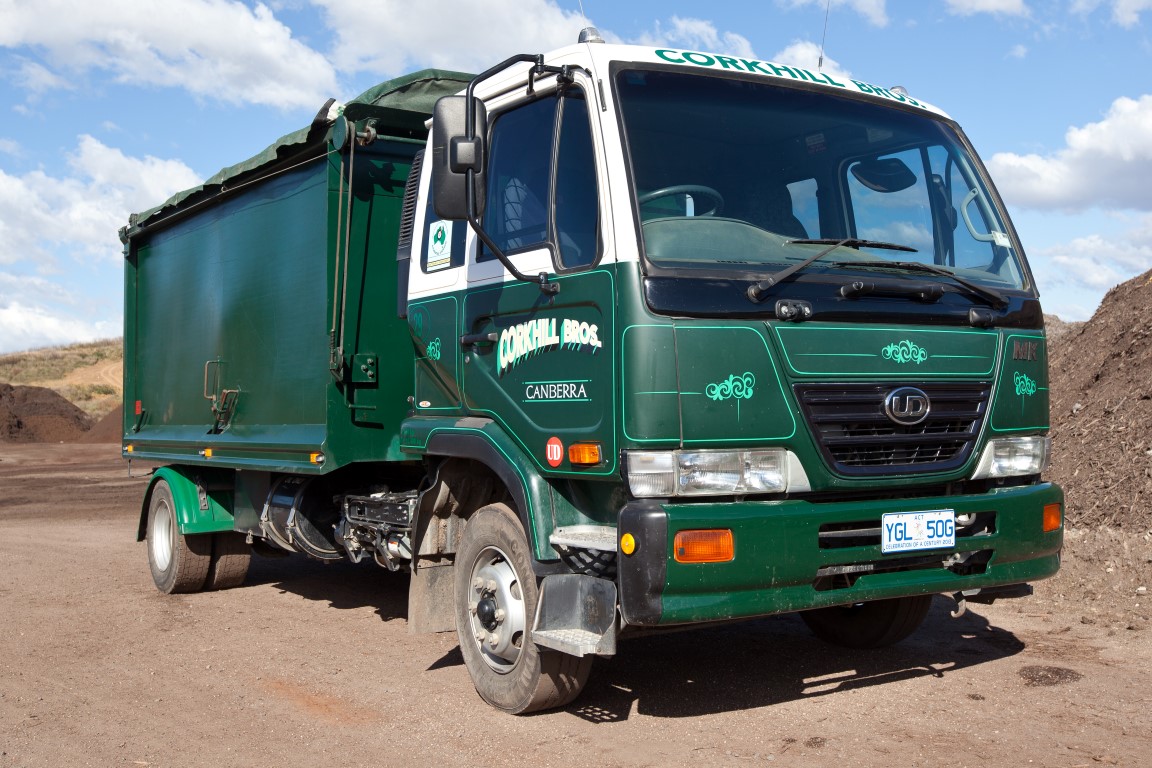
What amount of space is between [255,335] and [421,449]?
2375mm

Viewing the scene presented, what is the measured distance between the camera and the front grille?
182 inches

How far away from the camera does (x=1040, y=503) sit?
5.13m

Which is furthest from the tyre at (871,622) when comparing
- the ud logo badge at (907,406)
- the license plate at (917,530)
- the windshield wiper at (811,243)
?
the windshield wiper at (811,243)

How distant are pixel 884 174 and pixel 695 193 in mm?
1167

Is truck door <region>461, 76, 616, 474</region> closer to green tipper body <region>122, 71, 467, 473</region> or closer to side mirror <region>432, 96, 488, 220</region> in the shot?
side mirror <region>432, 96, 488, 220</region>

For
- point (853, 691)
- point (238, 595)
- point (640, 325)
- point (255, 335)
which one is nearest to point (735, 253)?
point (640, 325)

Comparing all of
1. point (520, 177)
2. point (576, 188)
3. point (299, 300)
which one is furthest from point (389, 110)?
point (576, 188)

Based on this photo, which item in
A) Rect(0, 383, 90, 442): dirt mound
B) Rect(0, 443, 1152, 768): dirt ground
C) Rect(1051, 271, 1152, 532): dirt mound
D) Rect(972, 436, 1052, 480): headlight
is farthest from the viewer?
Rect(0, 383, 90, 442): dirt mound

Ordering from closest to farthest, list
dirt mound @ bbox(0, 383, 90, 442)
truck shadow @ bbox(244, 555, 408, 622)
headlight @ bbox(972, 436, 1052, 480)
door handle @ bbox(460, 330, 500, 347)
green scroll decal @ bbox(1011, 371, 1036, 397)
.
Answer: headlight @ bbox(972, 436, 1052, 480) < green scroll decal @ bbox(1011, 371, 1036, 397) < door handle @ bbox(460, 330, 500, 347) < truck shadow @ bbox(244, 555, 408, 622) < dirt mound @ bbox(0, 383, 90, 442)

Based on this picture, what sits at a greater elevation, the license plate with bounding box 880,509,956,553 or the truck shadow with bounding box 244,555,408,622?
the license plate with bounding box 880,509,956,553

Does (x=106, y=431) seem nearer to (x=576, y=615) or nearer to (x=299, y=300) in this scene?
(x=299, y=300)

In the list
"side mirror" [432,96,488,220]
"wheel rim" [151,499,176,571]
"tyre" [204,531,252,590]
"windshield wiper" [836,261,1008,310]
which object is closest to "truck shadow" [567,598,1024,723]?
"windshield wiper" [836,261,1008,310]

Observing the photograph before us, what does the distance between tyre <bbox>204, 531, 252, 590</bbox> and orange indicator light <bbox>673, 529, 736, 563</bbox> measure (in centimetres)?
576

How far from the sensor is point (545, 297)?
4992 millimetres
